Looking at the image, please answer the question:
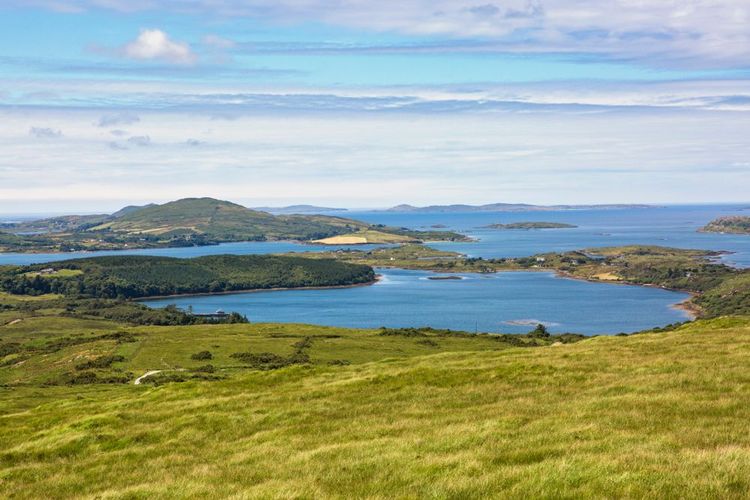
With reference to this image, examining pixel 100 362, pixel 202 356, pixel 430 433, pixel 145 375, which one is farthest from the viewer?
pixel 202 356

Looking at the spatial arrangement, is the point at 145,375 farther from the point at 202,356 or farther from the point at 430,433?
the point at 430,433

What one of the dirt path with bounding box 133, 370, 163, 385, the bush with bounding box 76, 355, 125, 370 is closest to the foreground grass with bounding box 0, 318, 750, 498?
the dirt path with bounding box 133, 370, 163, 385

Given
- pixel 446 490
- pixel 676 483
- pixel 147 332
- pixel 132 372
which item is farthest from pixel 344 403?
pixel 147 332

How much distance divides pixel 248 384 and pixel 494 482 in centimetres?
2779

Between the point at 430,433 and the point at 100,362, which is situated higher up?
the point at 430,433

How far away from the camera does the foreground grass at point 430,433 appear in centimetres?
1761

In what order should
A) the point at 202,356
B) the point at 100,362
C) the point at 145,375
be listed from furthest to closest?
the point at 202,356 → the point at 100,362 → the point at 145,375

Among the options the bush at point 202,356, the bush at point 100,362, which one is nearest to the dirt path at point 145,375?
the bush at point 100,362

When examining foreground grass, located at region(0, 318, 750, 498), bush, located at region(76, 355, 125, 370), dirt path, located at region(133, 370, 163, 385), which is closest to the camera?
foreground grass, located at region(0, 318, 750, 498)

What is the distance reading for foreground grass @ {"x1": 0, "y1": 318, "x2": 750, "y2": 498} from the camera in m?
17.6

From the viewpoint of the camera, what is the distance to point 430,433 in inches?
966

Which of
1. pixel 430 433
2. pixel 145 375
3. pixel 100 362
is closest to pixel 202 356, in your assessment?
pixel 100 362

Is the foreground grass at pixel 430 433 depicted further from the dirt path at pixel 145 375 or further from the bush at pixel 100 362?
the bush at pixel 100 362

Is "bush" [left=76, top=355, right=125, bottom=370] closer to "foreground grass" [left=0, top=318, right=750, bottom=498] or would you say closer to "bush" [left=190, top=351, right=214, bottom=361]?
"bush" [left=190, top=351, right=214, bottom=361]
